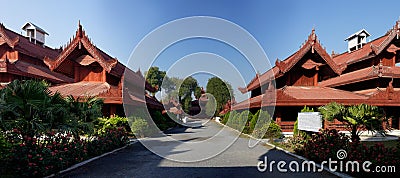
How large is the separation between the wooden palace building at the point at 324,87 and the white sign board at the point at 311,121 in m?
5.68

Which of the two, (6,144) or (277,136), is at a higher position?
(6,144)

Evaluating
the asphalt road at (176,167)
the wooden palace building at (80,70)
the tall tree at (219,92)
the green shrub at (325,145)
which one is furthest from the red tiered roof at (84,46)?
the tall tree at (219,92)

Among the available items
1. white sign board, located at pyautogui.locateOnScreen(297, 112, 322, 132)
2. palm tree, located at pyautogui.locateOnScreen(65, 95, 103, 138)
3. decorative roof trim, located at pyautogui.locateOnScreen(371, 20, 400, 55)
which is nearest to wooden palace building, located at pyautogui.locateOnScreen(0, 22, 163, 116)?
palm tree, located at pyautogui.locateOnScreen(65, 95, 103, 138)

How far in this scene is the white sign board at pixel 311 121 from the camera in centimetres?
925

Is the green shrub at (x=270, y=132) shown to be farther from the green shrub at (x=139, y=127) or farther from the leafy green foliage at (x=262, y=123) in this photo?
the green shrub at (x=139, y=127)

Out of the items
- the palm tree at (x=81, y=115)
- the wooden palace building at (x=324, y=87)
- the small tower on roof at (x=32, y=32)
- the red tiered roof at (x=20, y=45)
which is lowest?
the palm tree at (x=81, y=115)

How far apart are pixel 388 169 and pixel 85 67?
690 inches

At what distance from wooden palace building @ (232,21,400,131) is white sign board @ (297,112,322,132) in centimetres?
568

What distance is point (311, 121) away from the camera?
9852 millimetres

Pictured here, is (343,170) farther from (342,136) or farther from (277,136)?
(277,136)

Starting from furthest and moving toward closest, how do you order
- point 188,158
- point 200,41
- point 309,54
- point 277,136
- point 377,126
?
point 309,54 → point 277,136 → point 200,41 → point 188,158 → point 377,126

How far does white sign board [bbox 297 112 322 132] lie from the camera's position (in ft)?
30.3

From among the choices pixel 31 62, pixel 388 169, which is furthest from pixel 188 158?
pixel 31 62

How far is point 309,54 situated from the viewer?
20.4 meters
